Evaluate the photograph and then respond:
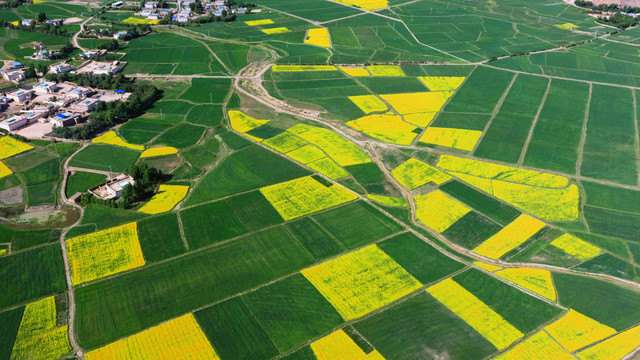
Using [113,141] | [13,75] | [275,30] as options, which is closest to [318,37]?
[275,30]

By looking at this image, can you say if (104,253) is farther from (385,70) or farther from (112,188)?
(385,70)

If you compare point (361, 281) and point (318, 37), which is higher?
point (318, 37)

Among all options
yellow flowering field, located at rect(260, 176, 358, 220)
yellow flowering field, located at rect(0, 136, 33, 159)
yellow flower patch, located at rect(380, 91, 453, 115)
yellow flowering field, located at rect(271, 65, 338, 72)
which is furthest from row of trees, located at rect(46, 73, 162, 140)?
yellow flower patch, located at rect(380, 91, 453, 115)

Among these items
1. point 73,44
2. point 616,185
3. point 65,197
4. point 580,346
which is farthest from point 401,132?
point 73,44

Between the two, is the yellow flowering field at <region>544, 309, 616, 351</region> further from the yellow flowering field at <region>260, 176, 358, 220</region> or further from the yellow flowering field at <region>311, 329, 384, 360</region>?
the yellow flowering field at <region>260, 176, 358, 220</region>

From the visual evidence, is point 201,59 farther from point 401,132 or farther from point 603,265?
point 603,265

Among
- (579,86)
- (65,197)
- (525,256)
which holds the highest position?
(579,86)
